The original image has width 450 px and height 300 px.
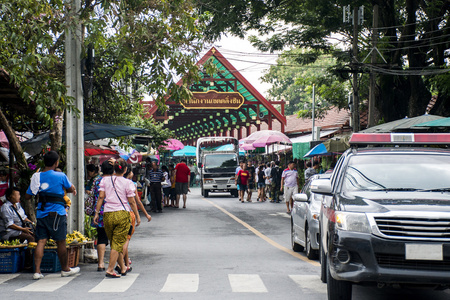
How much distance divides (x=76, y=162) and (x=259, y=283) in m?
4.23

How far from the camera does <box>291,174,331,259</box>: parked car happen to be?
11.2 meters

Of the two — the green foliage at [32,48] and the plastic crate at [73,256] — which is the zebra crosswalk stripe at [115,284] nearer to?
the plastic crate at [73,256]

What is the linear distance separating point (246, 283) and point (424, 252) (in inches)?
129

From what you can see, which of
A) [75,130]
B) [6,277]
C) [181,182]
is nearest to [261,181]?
[181,182]

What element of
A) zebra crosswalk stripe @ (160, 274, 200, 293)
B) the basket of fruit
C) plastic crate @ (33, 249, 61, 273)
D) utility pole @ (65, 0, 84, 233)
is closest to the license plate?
zebra crosswalk stripe @ (160, 274, 200, 293)

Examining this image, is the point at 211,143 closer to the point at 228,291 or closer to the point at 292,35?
the point at 292,35

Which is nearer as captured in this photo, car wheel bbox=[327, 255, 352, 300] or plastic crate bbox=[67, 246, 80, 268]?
car wheel bbox=[327, 255, 352, 300]

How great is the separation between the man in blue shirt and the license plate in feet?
18.0

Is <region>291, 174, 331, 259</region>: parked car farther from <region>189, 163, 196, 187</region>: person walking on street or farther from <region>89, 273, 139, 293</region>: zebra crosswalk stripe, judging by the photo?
<region>189, 163, 196, 187</region>: person walking on street

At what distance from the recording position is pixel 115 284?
9039mm

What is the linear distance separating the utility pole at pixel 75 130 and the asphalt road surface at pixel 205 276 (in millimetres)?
979

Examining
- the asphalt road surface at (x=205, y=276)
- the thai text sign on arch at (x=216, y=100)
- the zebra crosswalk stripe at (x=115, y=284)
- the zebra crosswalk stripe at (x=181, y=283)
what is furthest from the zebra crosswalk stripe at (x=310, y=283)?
the thai text sign on arch at (x=216, y=100)

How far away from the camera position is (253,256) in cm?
1224

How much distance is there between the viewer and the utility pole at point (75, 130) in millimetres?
11406
